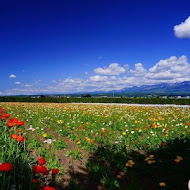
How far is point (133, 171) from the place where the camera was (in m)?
4.42

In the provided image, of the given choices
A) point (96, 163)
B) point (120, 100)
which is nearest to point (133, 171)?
point (96, 163)

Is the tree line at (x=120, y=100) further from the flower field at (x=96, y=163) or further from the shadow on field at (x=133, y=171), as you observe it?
the shadow on field at (x=133, y=171)

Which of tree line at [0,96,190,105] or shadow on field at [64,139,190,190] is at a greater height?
tree line at [0,96,190,105]

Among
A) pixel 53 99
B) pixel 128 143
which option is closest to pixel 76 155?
pixel 128 143

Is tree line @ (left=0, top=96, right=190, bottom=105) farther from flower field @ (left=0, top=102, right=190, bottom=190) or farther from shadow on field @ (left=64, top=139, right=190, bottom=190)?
shadow on field @ (left=64, top=139, right=190, bottom=190)

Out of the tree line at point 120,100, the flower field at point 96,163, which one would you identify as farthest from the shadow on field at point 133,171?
the tree line at point 120,100

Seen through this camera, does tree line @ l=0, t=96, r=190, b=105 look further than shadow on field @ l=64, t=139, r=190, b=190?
Yes

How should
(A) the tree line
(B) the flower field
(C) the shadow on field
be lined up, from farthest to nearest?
1. (A) the tree line
2. (C) the shadow on field
3. (B) the flower field

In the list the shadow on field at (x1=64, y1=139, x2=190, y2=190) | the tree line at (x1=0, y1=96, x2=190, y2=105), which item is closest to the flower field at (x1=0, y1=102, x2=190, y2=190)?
the shadow on field at (x1=64, y1=139, x2=190, y2=190)

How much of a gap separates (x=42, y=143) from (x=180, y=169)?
13.8ft

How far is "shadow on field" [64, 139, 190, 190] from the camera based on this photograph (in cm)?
379

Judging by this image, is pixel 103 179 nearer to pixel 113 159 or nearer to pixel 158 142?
pixel 113 159

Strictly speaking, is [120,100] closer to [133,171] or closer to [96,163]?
[96,163]

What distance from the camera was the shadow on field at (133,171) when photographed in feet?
12.4
